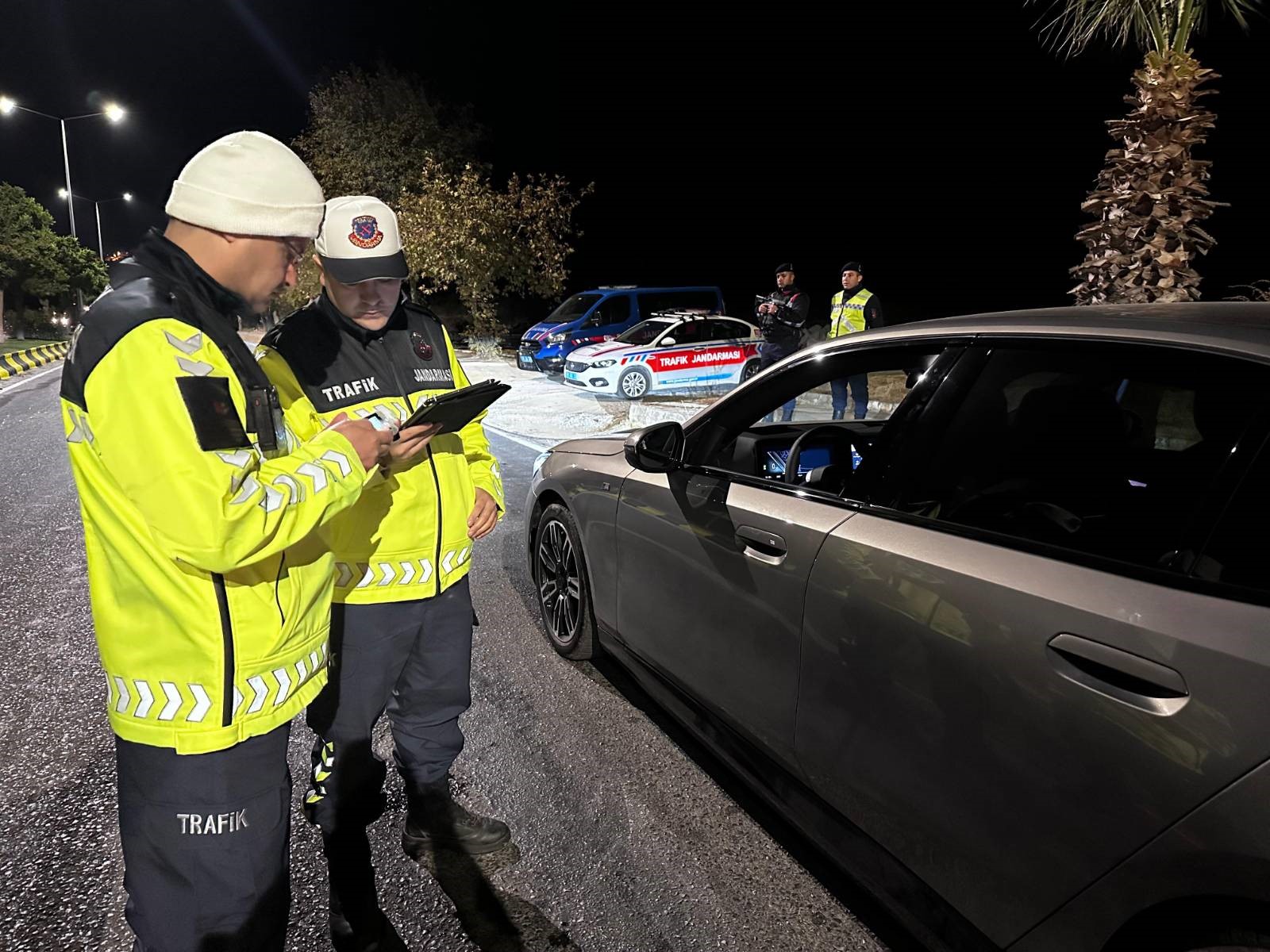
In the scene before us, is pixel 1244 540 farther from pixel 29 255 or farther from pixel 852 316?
pixel 29 255

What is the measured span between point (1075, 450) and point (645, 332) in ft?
37.3

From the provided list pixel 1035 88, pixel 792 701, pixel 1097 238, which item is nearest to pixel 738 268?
pixel 1035 88

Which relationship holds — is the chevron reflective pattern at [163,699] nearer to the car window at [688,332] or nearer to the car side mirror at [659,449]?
the car side mirror at [659,449]

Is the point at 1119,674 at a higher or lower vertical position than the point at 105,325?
lower

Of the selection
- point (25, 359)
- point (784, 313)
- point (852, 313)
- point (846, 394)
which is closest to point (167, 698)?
point (852, 313)

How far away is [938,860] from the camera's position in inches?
68.1

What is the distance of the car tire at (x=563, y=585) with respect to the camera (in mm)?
3443

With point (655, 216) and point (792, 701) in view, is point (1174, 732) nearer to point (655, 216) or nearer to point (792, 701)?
point (792, 701)

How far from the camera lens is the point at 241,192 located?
1.39m

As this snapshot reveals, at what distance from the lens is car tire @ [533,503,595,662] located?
3.44 m

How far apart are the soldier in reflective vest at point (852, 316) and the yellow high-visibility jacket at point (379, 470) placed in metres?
7.03

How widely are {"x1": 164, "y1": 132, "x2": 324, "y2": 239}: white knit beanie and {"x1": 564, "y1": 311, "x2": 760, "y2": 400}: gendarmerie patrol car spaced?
36.2ft

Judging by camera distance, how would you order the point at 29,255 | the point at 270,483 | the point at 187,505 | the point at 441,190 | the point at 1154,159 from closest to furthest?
the point at 187,505, the point at 270,483, the point at 1154,159, the point at 441,190, the point at 29,255

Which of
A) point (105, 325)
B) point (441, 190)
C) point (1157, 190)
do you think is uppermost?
point (441, 190)
